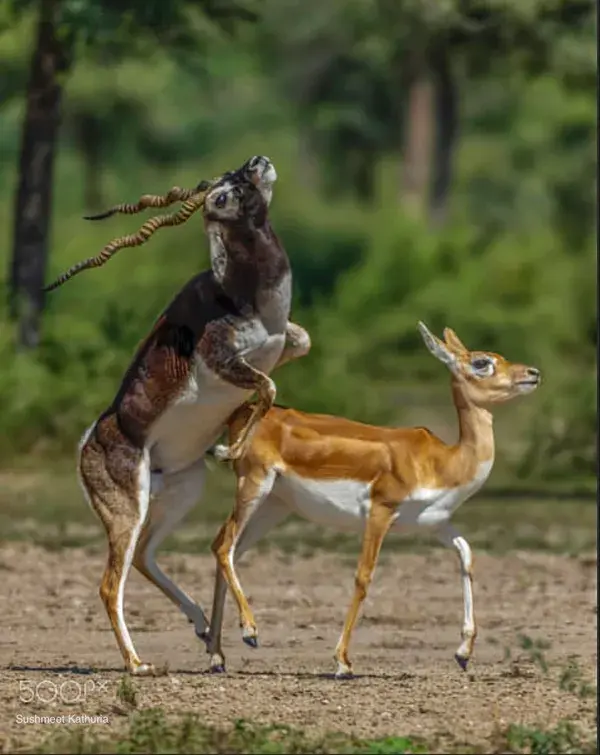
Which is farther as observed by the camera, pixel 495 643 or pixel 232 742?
pixel 495 643

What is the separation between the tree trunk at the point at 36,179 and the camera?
72.3ft

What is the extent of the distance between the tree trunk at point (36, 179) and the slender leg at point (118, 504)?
10911mm

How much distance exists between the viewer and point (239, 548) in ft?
38.0

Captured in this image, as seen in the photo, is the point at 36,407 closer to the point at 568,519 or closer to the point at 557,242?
the point at 568,519

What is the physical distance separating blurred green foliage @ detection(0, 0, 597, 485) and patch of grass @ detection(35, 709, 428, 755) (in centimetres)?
1202

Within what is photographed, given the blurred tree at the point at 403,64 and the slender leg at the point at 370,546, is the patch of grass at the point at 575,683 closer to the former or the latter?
the slender leg at the point at 370,546

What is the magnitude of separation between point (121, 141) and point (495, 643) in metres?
38.3

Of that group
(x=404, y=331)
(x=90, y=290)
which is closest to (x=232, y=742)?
(x=90, y=290)

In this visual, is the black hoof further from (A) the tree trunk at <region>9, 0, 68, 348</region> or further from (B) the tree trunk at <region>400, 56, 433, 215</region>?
(B) the tree trunk at <region>400, 56, 433, 215</region>

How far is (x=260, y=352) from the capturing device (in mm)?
10906

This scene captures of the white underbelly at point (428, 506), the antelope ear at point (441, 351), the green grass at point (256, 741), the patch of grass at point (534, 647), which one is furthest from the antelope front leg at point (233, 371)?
the green grass at point (256, 741)

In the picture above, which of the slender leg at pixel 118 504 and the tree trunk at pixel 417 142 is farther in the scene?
the tree trunk at pixel 417 142

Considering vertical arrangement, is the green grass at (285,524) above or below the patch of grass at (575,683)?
below

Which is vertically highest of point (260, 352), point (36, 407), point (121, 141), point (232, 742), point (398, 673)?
point (260, 352)
